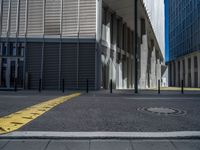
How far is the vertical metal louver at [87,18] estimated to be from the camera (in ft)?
60.3

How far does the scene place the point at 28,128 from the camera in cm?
492

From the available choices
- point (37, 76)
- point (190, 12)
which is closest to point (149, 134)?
point (37, 76)

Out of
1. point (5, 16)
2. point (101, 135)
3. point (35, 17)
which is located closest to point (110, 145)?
point (101, 135)

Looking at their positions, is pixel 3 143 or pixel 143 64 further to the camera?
pixel 143 64

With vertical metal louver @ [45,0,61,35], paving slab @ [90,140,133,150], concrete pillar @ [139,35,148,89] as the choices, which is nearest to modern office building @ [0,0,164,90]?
vertical metal louver @ [45,0,61,35]

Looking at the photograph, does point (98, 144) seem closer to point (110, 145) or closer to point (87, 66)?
point (110, 145)

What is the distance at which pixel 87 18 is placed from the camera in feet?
60.5

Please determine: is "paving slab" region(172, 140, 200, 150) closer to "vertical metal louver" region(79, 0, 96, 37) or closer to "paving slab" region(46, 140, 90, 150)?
"paving slab" region(46, 140, 90, 150)

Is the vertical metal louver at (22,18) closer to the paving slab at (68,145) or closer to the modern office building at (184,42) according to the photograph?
the paving slab at (68,145)

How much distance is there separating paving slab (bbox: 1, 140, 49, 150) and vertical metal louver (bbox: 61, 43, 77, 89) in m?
14.3

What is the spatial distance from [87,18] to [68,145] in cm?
1568

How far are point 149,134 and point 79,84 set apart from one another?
14181 mm

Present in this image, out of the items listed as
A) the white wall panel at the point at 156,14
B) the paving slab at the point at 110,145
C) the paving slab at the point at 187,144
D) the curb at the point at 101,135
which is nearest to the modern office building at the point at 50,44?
the white wall panel at the point at 156,14

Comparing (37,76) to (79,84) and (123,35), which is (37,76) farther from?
(123,35)
